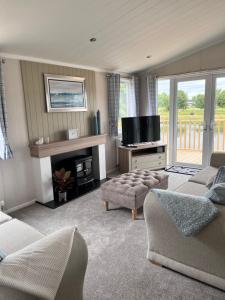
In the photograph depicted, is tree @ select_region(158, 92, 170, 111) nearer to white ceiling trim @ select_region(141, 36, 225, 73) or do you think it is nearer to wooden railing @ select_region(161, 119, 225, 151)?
wooden railing @ select_region(161, 119, 225, 151)

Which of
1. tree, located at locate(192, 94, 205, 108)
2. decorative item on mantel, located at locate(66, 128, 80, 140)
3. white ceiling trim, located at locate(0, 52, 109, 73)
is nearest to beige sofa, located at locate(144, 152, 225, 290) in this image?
decorative item on mantel, located at locate(66, 128, 80, 140)

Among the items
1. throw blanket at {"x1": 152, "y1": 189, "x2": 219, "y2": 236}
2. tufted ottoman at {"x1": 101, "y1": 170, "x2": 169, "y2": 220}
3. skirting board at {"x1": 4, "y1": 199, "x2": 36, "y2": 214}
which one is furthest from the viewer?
skirting board at {"x1": 4, "y1": 199, "x2": 36, "y2": 214}

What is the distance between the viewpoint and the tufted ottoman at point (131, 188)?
8.88ft

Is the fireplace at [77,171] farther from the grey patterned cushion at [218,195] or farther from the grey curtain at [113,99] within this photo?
the grey patterned cushion at [218,195]

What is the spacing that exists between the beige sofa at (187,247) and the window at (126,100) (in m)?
3.34

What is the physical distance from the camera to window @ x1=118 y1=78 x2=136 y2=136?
5062mm

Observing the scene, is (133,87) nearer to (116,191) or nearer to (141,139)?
(141,139)

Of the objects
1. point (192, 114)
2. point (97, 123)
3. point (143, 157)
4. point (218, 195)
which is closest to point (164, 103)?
point (192, 114)

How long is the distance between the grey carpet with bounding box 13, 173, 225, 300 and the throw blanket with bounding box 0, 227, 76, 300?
801 millimetres

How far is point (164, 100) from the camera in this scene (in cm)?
507

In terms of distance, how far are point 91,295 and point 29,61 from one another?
2.99 meters

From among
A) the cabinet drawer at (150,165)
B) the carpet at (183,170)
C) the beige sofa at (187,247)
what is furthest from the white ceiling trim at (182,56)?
the beige sofa at (187,247)

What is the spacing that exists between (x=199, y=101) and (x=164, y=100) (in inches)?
30.7

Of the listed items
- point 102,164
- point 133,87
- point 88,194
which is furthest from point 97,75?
point 88,194
